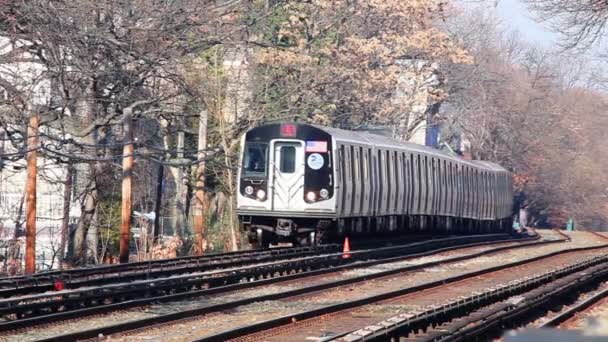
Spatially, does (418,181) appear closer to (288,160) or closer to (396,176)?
(396,176)

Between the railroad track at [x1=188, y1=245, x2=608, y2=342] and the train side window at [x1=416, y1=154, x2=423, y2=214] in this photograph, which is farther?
the train side window at [x1=416, y1=154, x2=423, y2=214]

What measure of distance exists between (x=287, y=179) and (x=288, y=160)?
1.44 ft

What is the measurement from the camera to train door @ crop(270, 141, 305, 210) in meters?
25.2

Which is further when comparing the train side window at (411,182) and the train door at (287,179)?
the train side window at (411,182)

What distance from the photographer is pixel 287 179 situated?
997 inches

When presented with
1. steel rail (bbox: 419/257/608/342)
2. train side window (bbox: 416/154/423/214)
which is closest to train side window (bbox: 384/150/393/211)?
train side window (bbox: 416/154/423/214)

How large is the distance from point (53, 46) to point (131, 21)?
6.75ft

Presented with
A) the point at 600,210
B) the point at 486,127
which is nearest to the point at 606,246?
the point at 486,127

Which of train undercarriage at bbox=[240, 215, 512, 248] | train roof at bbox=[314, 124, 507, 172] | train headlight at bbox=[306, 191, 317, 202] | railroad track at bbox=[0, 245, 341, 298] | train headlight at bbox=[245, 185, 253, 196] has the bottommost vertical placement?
railroad track at bbox=[0, 245, 341, 298]

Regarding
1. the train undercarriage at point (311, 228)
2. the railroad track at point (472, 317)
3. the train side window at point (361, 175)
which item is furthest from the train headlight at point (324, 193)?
the railroad track at point (472, 317)

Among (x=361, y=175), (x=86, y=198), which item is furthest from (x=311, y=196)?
(x=86, y=198)

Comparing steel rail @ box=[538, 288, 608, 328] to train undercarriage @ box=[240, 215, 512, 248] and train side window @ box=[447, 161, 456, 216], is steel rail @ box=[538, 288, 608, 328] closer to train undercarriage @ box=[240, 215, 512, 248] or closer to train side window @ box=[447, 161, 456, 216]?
train undercarriage @ box=[240, 215, 512, 248]

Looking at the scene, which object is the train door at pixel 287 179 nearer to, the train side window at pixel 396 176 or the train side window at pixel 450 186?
the train side window at pixel 396 176

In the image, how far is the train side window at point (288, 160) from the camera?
25.4 metres
